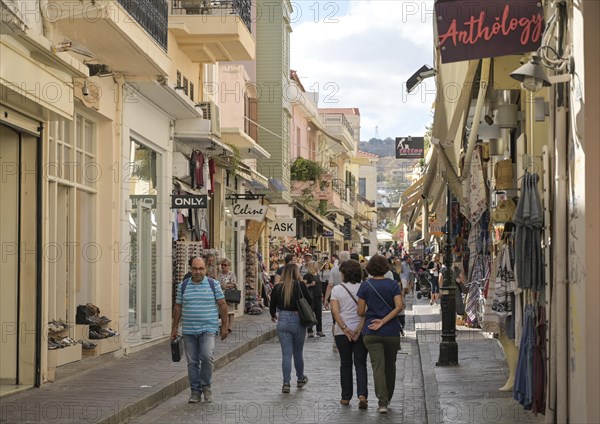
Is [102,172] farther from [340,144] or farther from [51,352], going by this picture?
[340,144]

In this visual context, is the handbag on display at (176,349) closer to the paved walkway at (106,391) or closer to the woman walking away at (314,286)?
the paved walkway at (106,391)

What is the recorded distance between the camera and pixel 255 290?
116 feet

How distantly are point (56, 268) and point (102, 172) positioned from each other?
9.17 feet

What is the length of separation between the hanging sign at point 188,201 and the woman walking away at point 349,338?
9.06 meters

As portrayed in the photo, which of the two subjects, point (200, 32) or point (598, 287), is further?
point (200, 32)

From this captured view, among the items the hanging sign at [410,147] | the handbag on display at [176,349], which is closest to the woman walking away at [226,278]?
the handbag on display at [176,349]

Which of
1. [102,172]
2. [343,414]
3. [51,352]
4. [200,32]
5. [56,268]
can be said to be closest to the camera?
[343,414]

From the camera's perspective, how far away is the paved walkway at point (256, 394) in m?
12.3

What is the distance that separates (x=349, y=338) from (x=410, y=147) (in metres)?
37.3

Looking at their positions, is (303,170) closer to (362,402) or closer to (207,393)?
(207,393)

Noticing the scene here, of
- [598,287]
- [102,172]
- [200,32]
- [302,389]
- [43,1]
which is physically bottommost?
[302,389]

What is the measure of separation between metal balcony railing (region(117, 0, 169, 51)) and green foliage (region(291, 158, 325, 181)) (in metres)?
27.5

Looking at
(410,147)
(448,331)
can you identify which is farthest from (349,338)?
(410,147)

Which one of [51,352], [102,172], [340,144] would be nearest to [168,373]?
[51,352]
